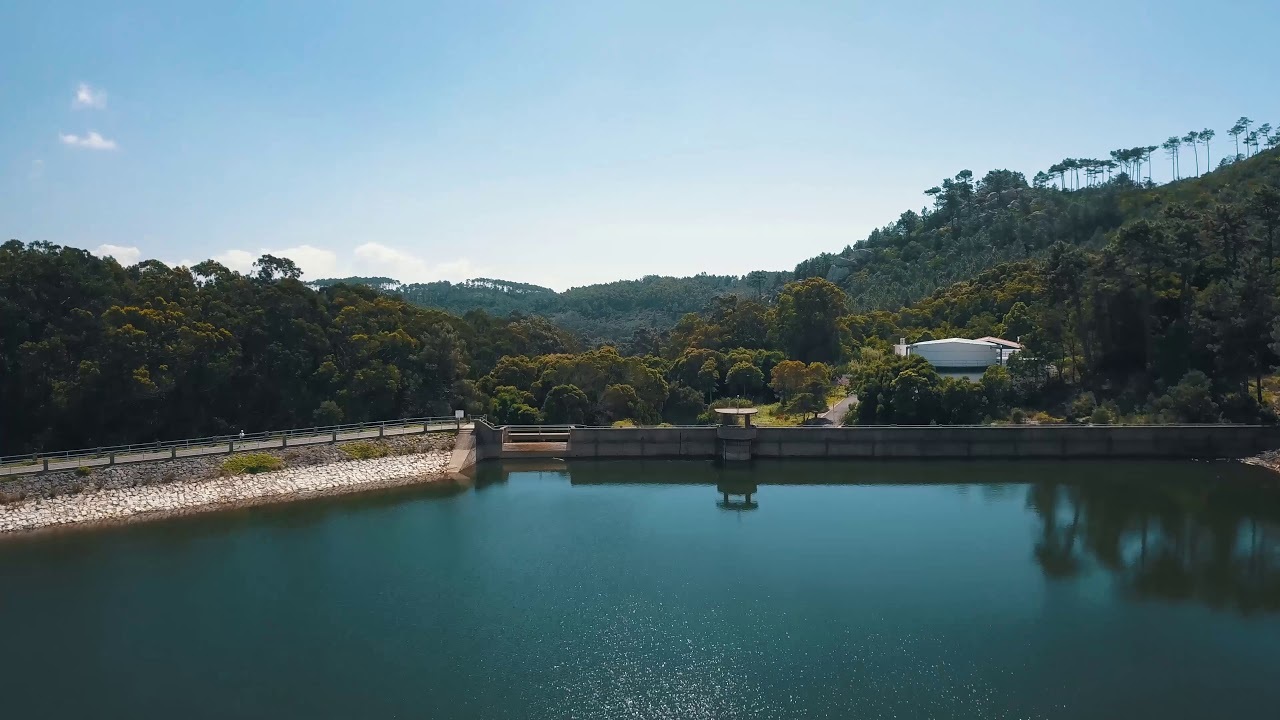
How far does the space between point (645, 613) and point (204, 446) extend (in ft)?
71.4

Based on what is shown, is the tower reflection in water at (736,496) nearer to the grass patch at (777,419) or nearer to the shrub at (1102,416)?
the grass patch at (777,419)

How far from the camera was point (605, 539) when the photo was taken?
25891 mm

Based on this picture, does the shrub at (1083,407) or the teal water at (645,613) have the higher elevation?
the shrub at (1083,407)

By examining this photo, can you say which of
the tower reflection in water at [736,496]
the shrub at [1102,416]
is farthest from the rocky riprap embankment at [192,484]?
the shrub at [1102,416]

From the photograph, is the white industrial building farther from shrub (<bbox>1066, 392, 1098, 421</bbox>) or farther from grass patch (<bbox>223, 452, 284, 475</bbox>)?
grass patch (<bbox>223, 452, 284, 475</bbox>)

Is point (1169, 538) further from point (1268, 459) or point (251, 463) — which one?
point (251, 463)

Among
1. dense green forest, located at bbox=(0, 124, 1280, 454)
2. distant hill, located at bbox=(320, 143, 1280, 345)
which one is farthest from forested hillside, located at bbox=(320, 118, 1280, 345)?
dense green forest, located at bbox=(0, 124, 1280, 454)

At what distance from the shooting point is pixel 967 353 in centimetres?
4959

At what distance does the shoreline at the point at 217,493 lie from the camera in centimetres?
2688

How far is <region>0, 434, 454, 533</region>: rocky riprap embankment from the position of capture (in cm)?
2727

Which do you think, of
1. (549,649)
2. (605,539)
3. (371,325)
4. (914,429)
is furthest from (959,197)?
(549,649)

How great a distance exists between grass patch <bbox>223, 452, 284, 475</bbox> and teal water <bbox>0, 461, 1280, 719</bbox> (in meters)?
2.83

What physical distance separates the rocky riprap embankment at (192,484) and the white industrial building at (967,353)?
1213 inches

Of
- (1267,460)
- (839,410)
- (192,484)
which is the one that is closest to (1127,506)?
(1267,460)
